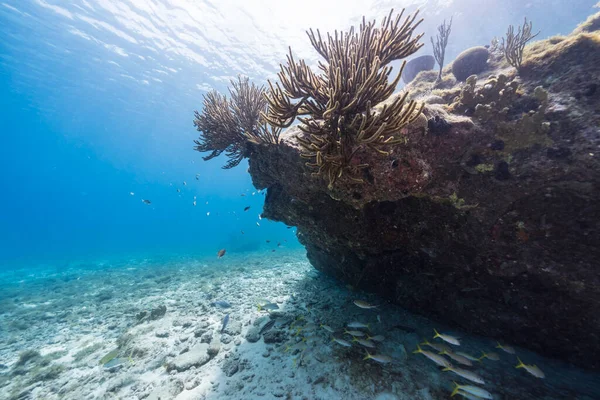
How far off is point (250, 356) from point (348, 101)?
5.24m

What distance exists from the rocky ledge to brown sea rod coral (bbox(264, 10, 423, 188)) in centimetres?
69

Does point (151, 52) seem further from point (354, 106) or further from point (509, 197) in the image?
point (509, 197)

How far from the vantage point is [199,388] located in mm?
4164

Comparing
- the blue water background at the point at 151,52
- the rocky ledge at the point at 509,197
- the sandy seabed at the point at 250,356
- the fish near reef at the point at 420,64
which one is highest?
the blue water background at the point at 151,52

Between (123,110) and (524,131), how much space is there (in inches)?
2139

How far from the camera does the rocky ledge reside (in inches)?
130

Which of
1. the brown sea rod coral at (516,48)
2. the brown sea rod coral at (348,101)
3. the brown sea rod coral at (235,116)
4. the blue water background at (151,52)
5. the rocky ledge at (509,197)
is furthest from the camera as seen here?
the blue water background at (151,52)

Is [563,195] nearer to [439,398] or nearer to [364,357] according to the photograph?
[439,398]

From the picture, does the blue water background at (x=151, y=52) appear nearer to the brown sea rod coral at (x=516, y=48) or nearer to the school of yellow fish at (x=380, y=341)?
the school of yellow fish at (x=380, y=341)

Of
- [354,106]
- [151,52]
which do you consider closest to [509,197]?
[354,106]

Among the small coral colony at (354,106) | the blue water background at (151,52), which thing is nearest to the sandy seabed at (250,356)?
the small coral colony at (354,106)

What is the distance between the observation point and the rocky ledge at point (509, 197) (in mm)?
3299

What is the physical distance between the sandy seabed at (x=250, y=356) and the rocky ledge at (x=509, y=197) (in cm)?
91

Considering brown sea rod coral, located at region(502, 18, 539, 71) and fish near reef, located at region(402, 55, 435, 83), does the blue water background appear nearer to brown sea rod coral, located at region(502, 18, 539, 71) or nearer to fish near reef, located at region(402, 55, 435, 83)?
fish near reef, located at region(402, 55, 435, 83)
